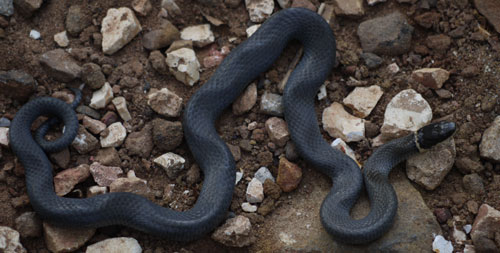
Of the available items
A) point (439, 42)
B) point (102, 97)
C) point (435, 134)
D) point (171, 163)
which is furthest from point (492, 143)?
point (102, 97)

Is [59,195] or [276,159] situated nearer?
[59,195]

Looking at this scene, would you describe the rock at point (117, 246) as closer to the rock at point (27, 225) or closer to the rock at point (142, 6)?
the rock at point (27, 225)

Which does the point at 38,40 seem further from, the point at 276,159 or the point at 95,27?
the point at 276,159

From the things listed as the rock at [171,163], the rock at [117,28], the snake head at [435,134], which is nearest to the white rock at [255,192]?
the rock at [171,163]

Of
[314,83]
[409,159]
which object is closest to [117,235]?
[314,83]

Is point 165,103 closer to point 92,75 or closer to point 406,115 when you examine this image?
point 92,75

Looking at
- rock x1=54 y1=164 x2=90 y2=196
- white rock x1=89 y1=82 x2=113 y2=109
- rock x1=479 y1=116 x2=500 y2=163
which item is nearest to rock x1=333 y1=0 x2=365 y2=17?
rock x1=479 y1=116 x2=500 y2=163
